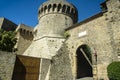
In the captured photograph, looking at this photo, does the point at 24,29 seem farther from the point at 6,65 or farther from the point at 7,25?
the point at 6,65

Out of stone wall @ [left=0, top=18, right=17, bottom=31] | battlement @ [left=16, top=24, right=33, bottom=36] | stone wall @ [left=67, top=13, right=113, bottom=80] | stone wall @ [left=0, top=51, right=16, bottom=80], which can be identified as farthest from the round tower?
stone wall @ [left=0, top=18, right=17, bottom=31]

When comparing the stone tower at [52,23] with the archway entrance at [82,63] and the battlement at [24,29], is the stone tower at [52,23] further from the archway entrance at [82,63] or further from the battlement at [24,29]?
the battlement at [24,29]

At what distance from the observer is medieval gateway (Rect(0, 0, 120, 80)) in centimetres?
899

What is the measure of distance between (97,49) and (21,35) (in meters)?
14.9

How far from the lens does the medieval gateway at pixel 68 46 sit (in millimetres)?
8992

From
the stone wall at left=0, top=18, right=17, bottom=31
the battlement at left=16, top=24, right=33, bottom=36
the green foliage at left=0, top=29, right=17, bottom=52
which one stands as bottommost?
the green foliage at left=0, top=29, right=17, bottom=52

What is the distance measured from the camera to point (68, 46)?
12781 mm

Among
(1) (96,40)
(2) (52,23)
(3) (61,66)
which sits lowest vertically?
(3) (61,66)

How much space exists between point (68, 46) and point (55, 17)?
475 cm

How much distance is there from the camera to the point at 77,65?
12195 millimetres

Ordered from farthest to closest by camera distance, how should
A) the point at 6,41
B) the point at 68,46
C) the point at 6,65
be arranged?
the point at 6,41 → the point at 68,46 → the point at 6,65

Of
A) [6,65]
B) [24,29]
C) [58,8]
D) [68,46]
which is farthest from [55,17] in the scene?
[6,65]

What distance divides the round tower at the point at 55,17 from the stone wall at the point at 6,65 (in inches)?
257

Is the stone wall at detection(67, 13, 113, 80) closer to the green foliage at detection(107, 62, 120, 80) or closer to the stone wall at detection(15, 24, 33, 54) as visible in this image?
the green foliage at detection(107, 62, 120, 80)
